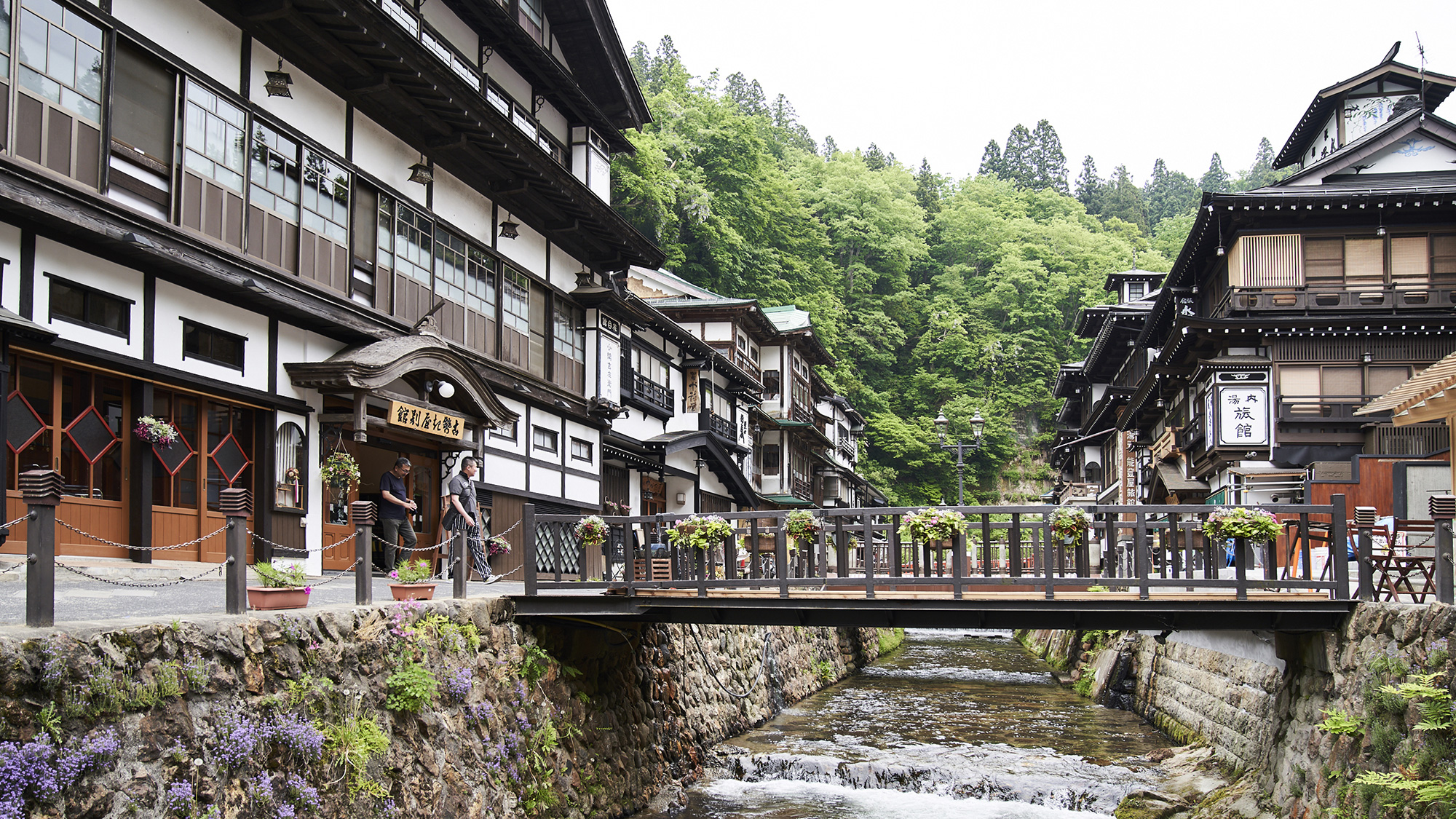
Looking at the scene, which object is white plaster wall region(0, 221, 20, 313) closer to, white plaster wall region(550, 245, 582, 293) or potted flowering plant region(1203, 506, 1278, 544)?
white plaster wall region(550, 245, 582, 293)

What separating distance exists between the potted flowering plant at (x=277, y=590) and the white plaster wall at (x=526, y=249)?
13.2 m

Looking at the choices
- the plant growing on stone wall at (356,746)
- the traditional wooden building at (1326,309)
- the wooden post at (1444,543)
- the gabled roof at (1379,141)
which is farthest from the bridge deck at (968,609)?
the gabled roof at (1379,141)

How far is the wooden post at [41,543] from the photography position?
764 cm

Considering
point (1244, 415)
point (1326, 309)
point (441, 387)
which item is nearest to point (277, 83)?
point (441, 387)

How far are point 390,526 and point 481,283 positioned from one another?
6957 mm

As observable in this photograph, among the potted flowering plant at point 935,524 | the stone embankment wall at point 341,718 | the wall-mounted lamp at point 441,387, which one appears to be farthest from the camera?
the wall-mounted lamp at point 441,387

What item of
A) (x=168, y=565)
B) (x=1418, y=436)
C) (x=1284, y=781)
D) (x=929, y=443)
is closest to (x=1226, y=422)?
(x=1418, y=436)

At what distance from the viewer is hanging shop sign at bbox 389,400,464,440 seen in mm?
17703

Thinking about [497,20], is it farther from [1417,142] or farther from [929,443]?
[929,443]

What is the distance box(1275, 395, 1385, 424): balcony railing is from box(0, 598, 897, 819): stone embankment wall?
21348 millimetres

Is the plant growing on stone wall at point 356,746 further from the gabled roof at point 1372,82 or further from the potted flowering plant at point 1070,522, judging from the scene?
the gabled roof at point 1372,82

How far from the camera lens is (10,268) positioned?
11742mm

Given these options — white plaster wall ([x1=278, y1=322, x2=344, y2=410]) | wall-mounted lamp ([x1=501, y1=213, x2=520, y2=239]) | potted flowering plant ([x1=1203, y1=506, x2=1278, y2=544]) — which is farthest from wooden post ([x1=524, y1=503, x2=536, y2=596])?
wall-mounted lamp ([x1=501, y1=213, x2=520, y2=239])

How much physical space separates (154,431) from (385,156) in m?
7.36
